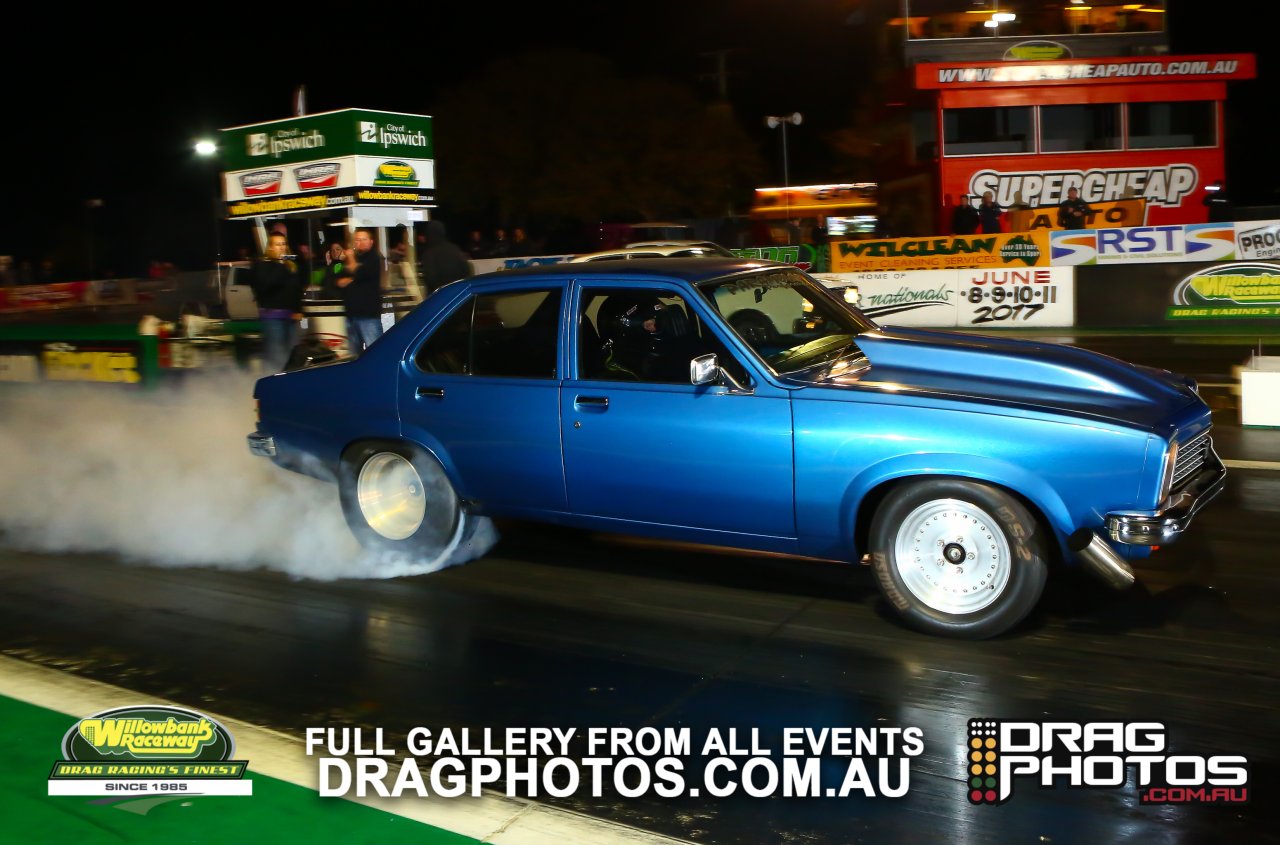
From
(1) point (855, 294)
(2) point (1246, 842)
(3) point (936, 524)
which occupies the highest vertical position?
(1) point (855, 294)

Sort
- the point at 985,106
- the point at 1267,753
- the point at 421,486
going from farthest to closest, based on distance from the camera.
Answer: the point at 985,106 → the point at 421,486 → the point at 1267,753

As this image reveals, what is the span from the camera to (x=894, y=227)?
105 feet

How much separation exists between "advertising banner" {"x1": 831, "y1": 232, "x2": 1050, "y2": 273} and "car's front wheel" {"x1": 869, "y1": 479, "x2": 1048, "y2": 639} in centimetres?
1548

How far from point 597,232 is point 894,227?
9632 mm

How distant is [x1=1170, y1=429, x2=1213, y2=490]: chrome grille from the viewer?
17.4ft

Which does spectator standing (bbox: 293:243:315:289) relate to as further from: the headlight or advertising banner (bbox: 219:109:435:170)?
the headlight

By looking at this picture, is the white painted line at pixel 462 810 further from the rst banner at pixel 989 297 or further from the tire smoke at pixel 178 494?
the rst banner at pixel 989 297

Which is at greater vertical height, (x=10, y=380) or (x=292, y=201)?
(x=292, y=201)

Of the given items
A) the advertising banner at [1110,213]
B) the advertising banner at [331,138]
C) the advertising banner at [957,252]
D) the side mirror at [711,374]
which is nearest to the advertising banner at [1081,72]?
the advertising banner at [1110,213]

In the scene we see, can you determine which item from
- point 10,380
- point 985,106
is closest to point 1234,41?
point 985,106

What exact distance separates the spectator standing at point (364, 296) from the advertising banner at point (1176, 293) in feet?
39.1

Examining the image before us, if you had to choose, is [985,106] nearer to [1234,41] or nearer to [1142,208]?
[1142,208]

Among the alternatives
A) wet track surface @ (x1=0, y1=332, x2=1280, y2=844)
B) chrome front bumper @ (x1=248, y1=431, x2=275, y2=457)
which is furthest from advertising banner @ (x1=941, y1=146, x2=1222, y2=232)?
chrome front bumper @ (x1=248, y1=431, x2=275, y2=457)

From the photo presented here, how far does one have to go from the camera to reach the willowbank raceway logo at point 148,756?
4.37 metres
